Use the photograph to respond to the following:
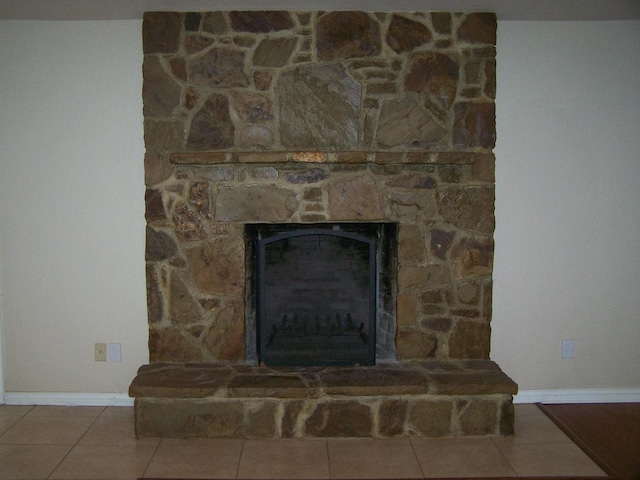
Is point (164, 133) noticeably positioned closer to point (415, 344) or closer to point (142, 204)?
point (142, 204)

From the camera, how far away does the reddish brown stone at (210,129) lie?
111 inches

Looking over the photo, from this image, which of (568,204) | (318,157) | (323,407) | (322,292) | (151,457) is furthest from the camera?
(322,292)

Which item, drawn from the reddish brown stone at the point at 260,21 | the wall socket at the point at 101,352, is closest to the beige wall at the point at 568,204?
the reddish brown stone at the point at 260,21

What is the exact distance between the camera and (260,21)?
2771 millimetres

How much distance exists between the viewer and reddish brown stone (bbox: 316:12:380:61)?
278 cm

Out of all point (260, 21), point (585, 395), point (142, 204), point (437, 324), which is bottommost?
point (585, 395)

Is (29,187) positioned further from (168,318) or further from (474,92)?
(474,92)

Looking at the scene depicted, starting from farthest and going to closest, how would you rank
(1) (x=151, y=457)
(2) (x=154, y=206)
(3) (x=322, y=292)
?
(3) (x=322, y=292), (2) (x=154, y=206), (1) (x=151, y=457)

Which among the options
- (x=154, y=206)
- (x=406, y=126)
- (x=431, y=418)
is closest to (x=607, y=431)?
(x=431, y=418)

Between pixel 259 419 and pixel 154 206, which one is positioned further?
pixel 154 206

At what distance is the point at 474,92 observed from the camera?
2.85 m

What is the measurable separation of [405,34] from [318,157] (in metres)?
0.79

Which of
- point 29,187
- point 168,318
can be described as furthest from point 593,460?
point 29,187

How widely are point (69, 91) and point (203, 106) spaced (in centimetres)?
76
